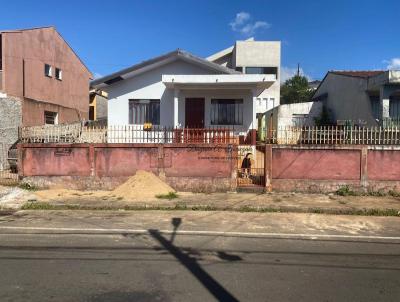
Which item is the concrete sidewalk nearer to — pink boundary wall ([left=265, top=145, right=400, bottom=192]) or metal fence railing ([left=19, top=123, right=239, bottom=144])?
pink boundary wall ([left=265, top=145, right=400, bottom=192])

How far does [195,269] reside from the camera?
6016mm

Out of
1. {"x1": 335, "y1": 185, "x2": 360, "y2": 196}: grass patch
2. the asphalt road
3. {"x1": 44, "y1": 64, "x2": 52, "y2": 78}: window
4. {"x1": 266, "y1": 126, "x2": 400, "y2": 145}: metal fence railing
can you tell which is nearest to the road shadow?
the asphalt road

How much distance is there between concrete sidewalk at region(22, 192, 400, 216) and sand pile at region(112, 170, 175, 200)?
1.73ft

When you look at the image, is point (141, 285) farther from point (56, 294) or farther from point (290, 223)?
point (290, 223)

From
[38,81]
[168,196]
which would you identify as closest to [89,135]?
[168,196]

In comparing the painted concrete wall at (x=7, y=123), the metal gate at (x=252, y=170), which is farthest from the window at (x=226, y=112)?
the painted concrete wall at (x=7, y=123)

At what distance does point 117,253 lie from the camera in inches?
272

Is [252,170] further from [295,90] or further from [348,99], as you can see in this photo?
[295,90]

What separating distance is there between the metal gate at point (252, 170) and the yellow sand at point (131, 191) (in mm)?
2635

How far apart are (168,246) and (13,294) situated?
303 centimetres

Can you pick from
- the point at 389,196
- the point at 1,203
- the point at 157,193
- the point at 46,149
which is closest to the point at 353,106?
the point at 389,196

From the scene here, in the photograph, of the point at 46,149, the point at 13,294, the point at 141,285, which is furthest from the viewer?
the point at 46,149

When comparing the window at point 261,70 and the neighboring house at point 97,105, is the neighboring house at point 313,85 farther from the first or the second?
the neighboring house at point 97,105

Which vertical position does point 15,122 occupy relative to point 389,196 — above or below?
above
